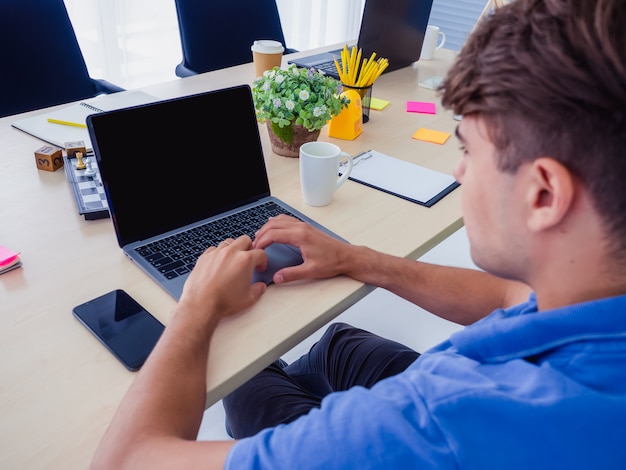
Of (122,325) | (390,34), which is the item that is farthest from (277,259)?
(390,34)

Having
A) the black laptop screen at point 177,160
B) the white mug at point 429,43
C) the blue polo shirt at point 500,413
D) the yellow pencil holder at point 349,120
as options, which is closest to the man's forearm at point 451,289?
the black laptop screen at point 177,160

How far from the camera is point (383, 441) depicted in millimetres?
491

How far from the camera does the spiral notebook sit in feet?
4.21

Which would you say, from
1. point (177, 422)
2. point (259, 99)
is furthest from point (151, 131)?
point (177, 422)

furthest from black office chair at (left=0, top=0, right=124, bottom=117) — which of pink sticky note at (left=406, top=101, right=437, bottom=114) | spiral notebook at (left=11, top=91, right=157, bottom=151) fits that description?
A: pink sticky note at (left=406, top=101, right=437, bottom=114)

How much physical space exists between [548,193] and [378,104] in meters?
1.23

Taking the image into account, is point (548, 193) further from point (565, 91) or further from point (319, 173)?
point (319, 173)

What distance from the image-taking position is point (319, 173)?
1.08 m

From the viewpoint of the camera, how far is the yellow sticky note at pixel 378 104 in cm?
167

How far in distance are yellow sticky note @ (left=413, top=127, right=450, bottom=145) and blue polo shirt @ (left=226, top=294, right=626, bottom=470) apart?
100 cm

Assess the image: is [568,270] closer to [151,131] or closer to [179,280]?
[179,280]

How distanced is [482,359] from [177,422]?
1.16 feet

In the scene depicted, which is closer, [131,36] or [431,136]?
[431,136]

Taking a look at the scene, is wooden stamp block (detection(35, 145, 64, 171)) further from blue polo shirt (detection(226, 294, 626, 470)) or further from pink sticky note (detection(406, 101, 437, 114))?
pink sticky note (detection(406, 101, 437, 114))
